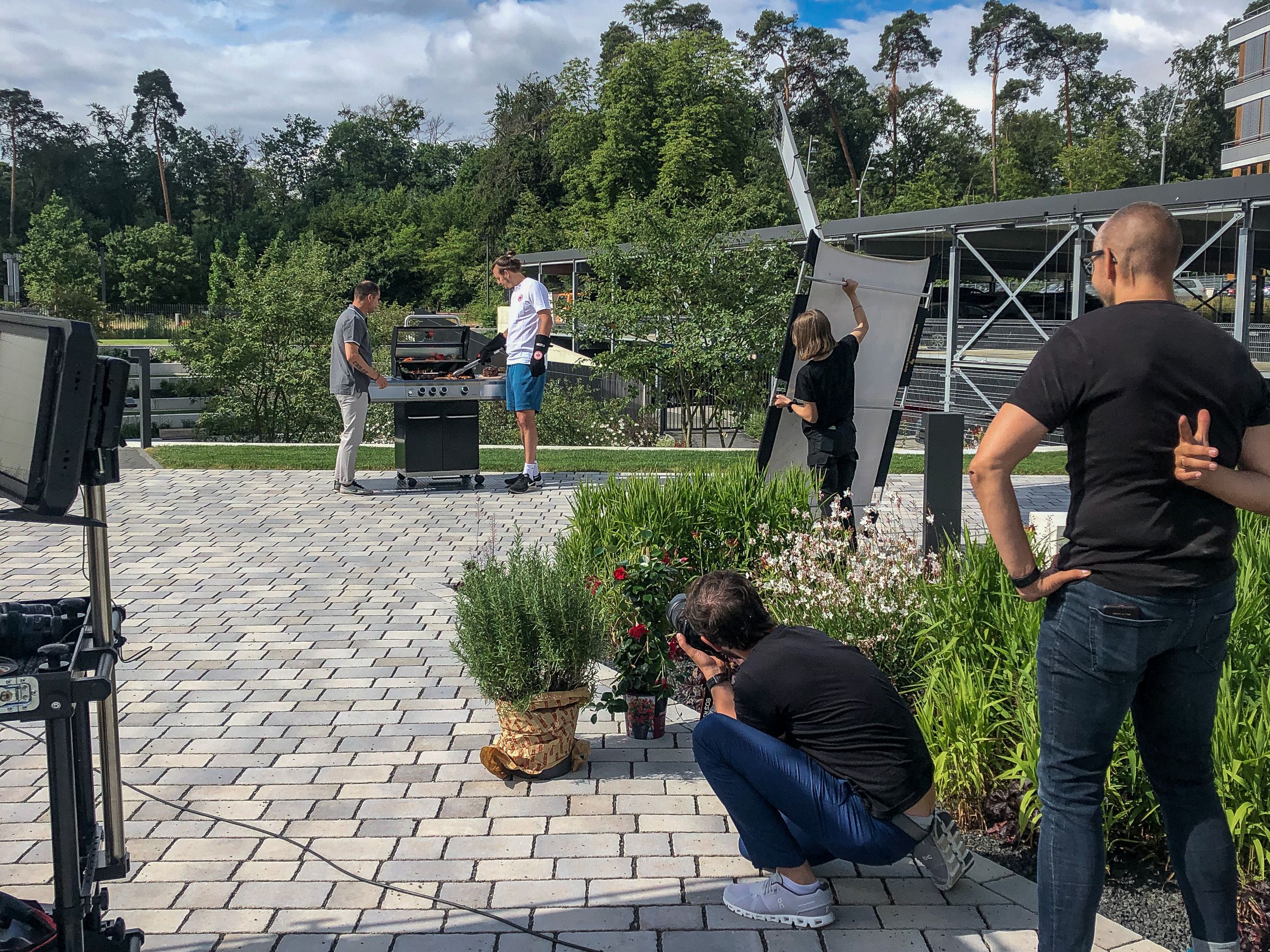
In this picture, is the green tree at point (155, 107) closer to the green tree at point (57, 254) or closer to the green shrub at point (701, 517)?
the green tree at point (57, 254)

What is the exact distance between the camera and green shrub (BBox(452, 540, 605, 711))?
4309 mm

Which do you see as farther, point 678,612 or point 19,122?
point 19,122

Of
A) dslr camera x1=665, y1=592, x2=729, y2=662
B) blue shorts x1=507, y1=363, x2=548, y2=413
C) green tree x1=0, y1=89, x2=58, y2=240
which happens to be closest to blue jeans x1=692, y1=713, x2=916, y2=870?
dslr camera x1=665, y1=592, x2=729, y2=662

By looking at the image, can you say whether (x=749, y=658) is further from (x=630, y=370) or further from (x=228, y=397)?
(x=228, y=397)

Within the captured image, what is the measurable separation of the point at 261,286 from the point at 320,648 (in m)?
17.2

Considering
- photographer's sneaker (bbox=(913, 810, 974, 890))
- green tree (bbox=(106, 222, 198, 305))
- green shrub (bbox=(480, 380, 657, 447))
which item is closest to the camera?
photographer's sneaker (bbox=(913, 810, 974, 890))

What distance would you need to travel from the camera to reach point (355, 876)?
3.64 m

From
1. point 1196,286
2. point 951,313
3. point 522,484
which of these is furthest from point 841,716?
point 1196,286

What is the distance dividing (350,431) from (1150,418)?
30.0 ft

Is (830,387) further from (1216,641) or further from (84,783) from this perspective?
(84,783)

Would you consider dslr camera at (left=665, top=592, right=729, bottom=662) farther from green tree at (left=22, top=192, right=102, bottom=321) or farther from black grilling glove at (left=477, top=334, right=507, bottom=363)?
green tree at (left=22, top=192, right=102, bottom=321)

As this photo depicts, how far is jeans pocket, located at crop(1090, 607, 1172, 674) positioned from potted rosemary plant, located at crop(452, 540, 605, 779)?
2.18 m

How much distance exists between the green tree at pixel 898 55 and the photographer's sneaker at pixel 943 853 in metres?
71.3

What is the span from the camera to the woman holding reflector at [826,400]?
707 centimetres
